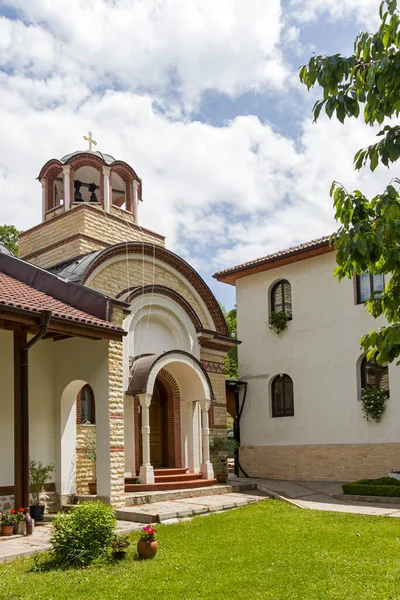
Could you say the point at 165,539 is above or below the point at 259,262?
below

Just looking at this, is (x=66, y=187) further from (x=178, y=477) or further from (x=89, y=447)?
(x=178, y=477)

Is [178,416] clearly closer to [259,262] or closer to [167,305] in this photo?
[167,305]

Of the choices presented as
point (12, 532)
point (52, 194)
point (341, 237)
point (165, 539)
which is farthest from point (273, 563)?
point (52, 194)

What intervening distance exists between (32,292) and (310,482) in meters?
9.67

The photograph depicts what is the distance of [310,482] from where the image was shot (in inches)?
680

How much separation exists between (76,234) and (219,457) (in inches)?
279

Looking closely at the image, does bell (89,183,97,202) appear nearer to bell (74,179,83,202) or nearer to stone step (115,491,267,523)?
bell (74,179,83,202)

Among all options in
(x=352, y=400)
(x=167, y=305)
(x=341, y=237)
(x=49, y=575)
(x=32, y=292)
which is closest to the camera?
(x=341, y=237)

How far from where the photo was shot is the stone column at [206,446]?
1534cm

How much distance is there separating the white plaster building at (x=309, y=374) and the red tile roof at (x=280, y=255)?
0.03m

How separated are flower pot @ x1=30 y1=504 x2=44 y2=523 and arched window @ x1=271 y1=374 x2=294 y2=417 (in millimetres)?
9255

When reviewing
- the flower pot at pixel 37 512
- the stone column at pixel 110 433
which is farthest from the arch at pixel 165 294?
the flower pot at pixel 37 512

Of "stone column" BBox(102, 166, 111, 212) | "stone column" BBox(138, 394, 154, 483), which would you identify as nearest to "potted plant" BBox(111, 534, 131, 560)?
"stone column" BBox(138, 394, 154, 483)

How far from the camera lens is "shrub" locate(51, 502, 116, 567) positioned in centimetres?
746
